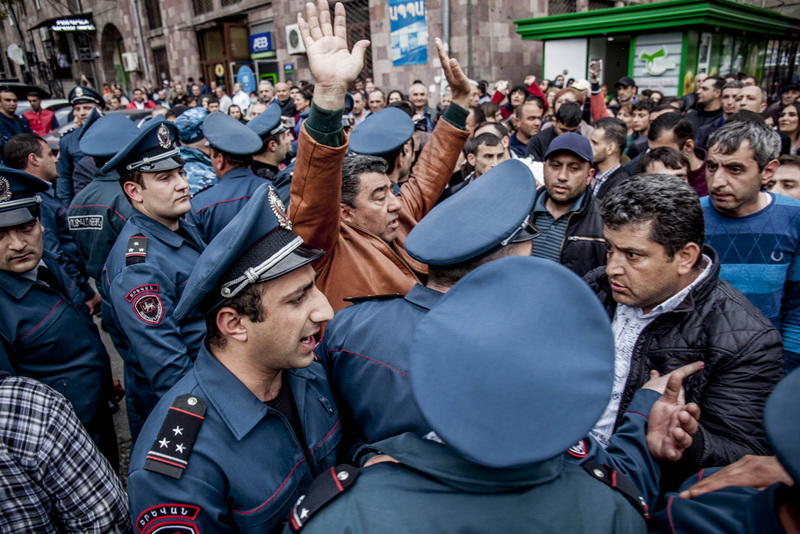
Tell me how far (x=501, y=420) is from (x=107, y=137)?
12.6ft

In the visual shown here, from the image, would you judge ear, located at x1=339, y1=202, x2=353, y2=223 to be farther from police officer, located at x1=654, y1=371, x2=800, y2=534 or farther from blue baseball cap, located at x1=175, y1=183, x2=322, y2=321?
police officer, located at x1=654, y1=371, x2=800, y2=534

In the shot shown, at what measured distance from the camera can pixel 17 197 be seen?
2420 millimetres

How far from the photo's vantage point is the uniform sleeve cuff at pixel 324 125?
1.76 metres

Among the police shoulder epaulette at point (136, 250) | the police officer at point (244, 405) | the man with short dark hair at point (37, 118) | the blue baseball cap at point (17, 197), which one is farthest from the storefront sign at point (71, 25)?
the police officer at point (244, 405)

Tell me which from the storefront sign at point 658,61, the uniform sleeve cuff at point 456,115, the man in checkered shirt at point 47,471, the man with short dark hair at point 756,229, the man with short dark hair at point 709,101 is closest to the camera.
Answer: the man in checkered shirt at point 47,471

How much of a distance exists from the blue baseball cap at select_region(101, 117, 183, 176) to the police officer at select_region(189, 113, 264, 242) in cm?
87

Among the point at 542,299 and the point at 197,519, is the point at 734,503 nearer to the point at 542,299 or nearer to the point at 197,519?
the point at 542,299

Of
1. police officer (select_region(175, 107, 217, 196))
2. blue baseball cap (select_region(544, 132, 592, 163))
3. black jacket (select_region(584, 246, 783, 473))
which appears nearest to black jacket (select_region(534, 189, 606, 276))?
blue baseball cap (select_region(544, 132, 592, 163))

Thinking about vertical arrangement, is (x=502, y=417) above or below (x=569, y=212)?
above

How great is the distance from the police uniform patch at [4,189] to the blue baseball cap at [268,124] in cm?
212

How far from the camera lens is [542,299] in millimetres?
934

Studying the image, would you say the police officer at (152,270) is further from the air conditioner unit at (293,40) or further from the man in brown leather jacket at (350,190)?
the air conditioner unit at (293,40)

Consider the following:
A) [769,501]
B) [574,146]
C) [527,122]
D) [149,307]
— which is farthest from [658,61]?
[769,501]

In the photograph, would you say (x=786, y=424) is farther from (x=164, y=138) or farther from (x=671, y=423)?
(x=164, y=138)
